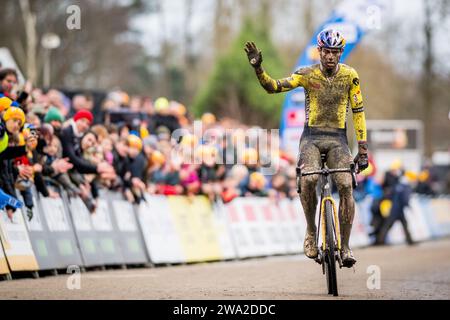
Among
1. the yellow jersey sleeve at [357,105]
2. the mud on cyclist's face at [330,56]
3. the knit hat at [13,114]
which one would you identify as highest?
the mud on cyclist's face at [330,56]

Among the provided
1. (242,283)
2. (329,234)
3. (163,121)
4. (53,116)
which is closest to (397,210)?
(163,121)

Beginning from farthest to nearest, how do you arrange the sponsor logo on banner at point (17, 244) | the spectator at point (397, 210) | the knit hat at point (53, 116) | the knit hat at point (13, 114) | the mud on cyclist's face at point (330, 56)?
the spectator at point (397, 210), the knit hat at point (53, 116), the sponsor logo on banner at point (17, 244), the knit hat at point (13, 114), the mud on cyclist's face at point (330, 56)

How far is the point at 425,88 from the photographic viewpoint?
51.1m

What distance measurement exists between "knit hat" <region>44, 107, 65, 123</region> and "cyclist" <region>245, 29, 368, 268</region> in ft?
16.2

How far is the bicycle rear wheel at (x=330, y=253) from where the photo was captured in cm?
1188

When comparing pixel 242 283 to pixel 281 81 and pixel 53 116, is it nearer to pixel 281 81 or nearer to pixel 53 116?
pixel 281 81

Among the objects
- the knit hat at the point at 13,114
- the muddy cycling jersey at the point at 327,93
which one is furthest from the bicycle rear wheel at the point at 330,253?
the knit hat at the point at 13,114

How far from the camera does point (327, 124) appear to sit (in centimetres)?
1251

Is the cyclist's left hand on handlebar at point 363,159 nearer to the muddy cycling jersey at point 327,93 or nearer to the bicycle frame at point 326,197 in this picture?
the bicycle frame at point 326,197

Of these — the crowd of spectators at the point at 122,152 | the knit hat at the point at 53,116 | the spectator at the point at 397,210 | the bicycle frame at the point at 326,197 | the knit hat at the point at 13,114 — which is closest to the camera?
the bicycle frame at the point at 326,197

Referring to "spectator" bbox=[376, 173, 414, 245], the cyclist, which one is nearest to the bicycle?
the cyclist

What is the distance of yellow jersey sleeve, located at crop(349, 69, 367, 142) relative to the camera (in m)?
12.5

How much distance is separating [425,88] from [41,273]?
124 ft

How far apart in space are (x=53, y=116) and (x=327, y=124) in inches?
203
